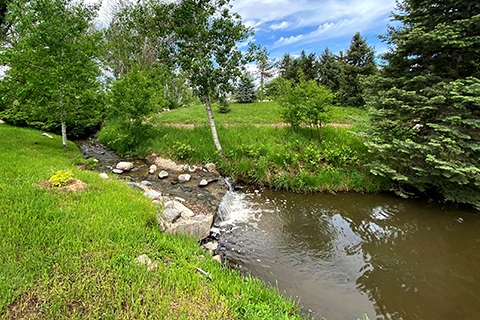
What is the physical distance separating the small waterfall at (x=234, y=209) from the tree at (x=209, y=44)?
13.8 feet

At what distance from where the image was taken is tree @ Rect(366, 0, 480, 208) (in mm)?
5777

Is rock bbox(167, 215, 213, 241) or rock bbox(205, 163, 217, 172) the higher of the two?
rock bbox(205, 163, 217, 172)

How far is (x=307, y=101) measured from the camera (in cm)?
923

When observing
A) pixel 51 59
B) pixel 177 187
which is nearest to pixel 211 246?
pixel 177 187

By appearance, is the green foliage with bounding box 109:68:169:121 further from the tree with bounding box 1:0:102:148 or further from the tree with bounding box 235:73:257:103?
the tree with bounding box 235:73:257:103

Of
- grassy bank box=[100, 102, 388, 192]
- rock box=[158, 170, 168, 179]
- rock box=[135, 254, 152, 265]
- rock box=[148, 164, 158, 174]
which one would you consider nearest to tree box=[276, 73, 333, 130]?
grassy bank box=[100, 102, 388, 192]

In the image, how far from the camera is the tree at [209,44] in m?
8.28

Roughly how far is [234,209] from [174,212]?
6.70 feet

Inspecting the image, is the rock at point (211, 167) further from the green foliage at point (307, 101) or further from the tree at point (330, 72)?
the tree at point (330, 72)

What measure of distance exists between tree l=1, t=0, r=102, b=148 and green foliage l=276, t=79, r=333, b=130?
7.80 m

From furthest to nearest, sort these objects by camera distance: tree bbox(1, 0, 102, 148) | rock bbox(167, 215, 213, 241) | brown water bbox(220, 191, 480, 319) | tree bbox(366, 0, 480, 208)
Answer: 1. tree bbox(1, 0, 102, 148)
2. tree bbox(366, 0, 480, 208)
3. rock bbox(167, 215, 213, 241)
4. brown water bbox(220, 191, 480, 319)

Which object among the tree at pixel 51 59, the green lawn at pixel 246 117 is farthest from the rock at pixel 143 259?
the green lawn at pixel 246 117

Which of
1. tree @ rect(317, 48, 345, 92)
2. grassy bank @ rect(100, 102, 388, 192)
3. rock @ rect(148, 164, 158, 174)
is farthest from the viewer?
tree @ rect(317, 48, 345, 92)

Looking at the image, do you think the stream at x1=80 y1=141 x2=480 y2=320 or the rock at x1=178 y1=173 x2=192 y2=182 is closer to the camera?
the stream at x1=80 y1=141 x2=480 y2=320
